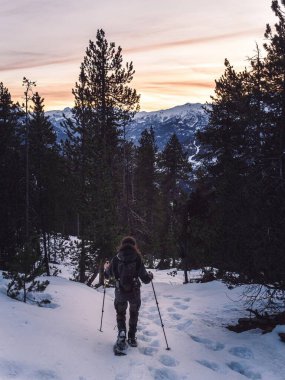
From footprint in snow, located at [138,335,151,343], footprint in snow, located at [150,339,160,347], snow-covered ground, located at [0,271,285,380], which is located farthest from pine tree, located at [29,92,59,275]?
footprint in snow, located at [150,339,160,347]

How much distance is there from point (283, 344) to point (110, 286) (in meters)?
13.1

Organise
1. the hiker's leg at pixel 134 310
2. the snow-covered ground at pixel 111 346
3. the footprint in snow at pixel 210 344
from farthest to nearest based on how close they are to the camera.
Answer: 1. the footprint in snow at pixel 210 344
2. the hiker's leg at pixel 134 310
3. the snow-covered ground at pixel 111 346

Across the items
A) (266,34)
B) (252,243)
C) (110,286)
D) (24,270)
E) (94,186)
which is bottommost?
(110,286)

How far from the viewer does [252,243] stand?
31.1 feet

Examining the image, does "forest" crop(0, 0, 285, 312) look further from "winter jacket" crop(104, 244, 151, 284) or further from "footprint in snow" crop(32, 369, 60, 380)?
"footprint in snow" crop(32, 369, 60, 380)

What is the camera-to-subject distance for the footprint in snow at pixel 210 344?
9.42m

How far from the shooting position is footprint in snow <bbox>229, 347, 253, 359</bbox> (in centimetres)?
887

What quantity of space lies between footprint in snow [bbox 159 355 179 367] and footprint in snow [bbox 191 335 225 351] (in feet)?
5.54

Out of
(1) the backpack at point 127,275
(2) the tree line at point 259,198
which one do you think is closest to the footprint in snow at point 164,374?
(1) the backpack at point 127,275

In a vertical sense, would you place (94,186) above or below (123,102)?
below

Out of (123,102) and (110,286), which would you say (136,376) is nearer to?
(110,286)

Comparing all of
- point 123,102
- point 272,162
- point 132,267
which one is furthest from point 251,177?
point 123,102

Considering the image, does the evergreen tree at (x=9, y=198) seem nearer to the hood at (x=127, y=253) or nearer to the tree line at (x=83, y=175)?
the tree line at (x=83, y=175)

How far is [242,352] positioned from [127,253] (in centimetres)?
355
